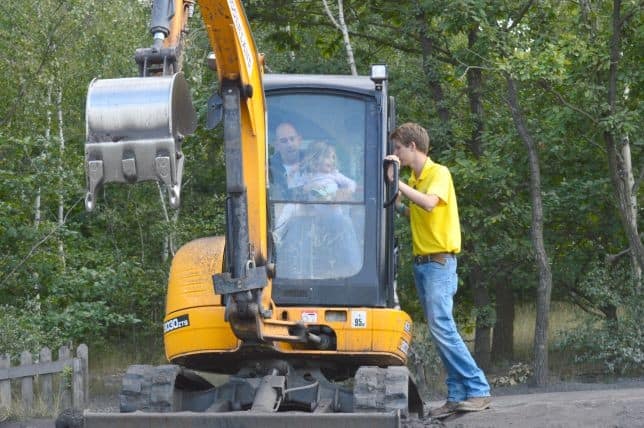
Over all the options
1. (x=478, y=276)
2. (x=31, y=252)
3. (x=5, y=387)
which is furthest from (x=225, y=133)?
(x=478, y=276)

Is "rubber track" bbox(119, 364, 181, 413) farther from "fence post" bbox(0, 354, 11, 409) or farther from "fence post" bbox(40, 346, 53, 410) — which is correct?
"fence post" bbox(40, 346, 53, 410)

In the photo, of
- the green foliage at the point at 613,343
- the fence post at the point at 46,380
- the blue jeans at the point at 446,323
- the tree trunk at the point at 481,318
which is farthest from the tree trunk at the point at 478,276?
the blue jeans at the point at 446,323

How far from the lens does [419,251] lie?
8.45 metres

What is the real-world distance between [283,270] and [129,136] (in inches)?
93.3

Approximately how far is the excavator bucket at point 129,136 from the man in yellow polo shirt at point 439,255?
8.93 ft

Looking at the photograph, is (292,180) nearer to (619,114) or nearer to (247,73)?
(247,73)

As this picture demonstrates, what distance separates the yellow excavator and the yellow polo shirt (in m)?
0.30

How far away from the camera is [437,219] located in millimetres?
8352

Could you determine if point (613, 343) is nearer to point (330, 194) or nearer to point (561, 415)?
point (561, 415)

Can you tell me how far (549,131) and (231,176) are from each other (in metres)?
9.81

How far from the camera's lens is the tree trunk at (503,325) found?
1927cm

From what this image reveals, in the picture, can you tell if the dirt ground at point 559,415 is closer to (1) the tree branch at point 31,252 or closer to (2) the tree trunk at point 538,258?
(2) the tree trunk at point 538,258

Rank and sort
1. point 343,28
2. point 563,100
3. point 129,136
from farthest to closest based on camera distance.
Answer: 1. point 343,28
2. point 563,100
3. point 129,136

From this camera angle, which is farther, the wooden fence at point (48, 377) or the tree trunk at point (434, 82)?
the tree trunk at point (434, 82)
